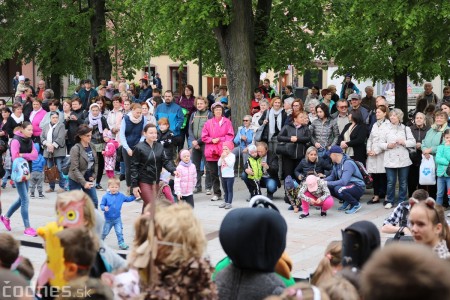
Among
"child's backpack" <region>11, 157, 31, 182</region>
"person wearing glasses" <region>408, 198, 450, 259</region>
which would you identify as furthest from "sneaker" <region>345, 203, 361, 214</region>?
"person wearing glasses" <region>408, 198, 450, 259</region>

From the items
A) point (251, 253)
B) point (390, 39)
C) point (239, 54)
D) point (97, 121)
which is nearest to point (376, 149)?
point (390, 39)

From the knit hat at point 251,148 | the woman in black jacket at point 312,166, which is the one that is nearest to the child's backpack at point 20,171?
the knit hat at point 251,148

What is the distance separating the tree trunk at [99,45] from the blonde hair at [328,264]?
2165 centimetres

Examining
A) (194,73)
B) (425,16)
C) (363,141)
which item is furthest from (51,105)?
(194,73)

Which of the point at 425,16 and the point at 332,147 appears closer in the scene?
the point at 332,147

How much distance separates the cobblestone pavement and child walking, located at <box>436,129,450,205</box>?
97 cm

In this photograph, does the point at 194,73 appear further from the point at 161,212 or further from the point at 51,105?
the point at 161,212

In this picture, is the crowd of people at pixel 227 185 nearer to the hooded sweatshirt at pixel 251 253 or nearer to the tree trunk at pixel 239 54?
the hooded sweatshirt at pixel 251 253

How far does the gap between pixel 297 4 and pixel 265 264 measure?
16.0 m

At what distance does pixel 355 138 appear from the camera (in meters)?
15.4

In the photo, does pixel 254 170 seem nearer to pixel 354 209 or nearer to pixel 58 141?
pixel 354 209

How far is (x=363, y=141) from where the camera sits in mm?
15406

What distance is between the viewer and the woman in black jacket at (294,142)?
15484 millimetres

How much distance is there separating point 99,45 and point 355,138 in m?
13.6
